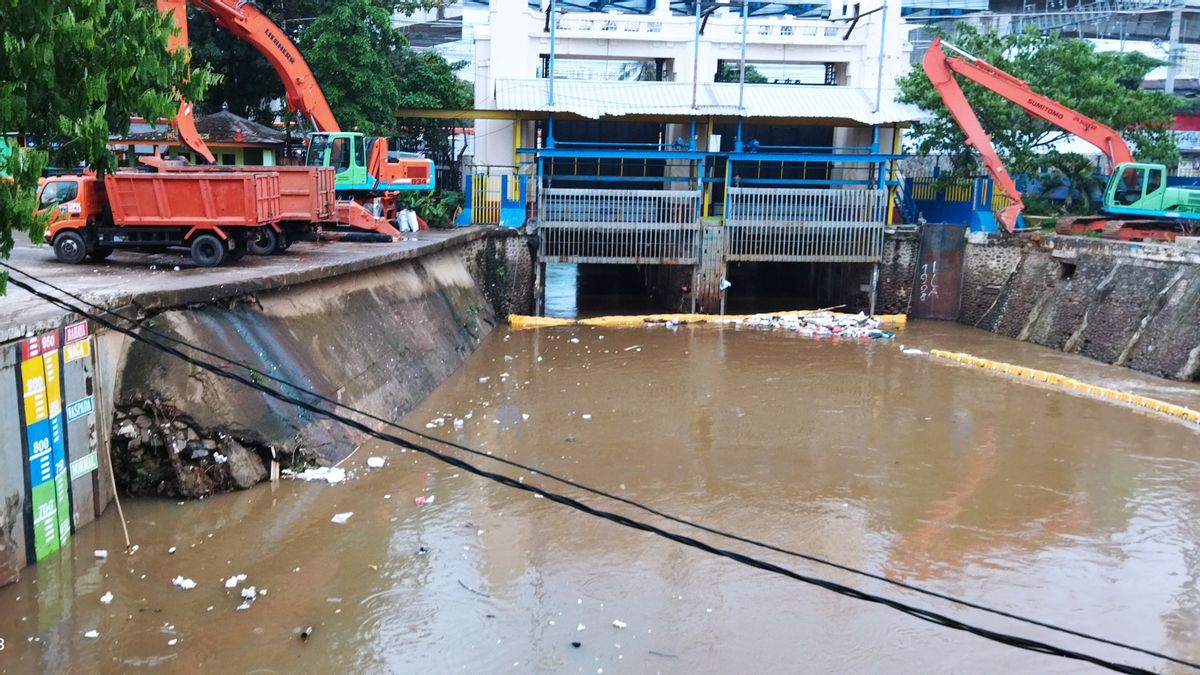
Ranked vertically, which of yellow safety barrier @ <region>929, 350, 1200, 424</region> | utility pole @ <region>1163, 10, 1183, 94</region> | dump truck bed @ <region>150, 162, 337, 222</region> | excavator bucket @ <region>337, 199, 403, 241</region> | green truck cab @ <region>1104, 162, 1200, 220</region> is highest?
utility pole @ <region>1163, 10, 1183, 94</region>

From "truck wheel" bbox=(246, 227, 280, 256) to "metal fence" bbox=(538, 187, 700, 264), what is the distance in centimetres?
726

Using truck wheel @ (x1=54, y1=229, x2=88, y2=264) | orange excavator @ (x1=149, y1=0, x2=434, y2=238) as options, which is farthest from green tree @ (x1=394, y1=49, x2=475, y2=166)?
truck wheel @ (x1=54, y1=229, x2=88, y2=264)

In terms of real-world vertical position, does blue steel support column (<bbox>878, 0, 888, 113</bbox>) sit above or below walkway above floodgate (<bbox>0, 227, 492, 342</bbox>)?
above

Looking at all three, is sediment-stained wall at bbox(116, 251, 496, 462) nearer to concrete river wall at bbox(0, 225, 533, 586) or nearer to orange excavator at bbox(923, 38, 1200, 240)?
concrete river wall at bbox(0, 225, 533, 586)

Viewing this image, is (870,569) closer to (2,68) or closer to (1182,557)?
(1182,557)

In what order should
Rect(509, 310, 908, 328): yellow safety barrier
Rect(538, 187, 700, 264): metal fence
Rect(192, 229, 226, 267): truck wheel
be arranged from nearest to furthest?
Rect(192, 229, 226, 267): truck wheel < Rect(509, 310, 908, 328): yellow safety barrier < Rect(538, 187, 700, 264): metal fence

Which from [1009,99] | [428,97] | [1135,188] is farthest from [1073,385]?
[428,97]

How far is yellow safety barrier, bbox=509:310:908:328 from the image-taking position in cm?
1983

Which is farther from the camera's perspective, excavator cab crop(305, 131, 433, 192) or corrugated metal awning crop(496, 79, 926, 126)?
corrugated metal awning crop(496, 79, 926, 126)

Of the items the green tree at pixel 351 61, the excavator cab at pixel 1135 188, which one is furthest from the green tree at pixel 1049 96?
the green tree at pixel 351 61

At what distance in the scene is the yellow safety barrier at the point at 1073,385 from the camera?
13200 mm

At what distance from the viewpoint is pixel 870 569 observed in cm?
802

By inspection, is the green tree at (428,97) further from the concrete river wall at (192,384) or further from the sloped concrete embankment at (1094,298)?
the sloped concrete embankment at (1094,298)

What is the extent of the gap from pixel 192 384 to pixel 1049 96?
67.5 feet
